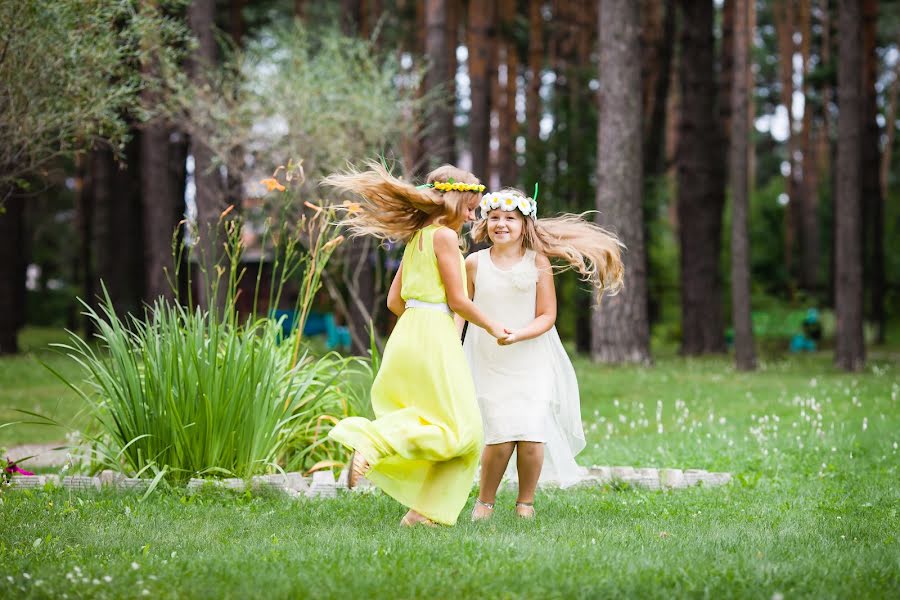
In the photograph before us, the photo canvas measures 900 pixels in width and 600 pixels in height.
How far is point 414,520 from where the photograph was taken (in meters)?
4.99

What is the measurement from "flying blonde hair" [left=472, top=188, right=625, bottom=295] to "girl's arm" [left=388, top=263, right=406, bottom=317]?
0.55 metres

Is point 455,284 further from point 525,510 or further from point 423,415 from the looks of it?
point 525,510

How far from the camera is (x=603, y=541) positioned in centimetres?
456

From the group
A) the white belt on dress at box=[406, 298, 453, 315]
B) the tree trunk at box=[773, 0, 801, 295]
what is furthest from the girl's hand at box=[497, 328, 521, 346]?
the tree trunk at box=[773, 0, 801, 295]

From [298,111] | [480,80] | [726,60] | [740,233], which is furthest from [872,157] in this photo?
[298,111]

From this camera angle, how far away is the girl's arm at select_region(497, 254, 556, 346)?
5082 millimetres

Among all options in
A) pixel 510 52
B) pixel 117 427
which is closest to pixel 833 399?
pixel 117 427

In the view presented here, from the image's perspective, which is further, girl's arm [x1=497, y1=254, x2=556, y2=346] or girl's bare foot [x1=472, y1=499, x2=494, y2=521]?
girl's bare foot [x1=472, y1=499, x2=494, y2=521]

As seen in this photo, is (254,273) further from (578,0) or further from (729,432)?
(729,432)

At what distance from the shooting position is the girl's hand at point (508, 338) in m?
4.98

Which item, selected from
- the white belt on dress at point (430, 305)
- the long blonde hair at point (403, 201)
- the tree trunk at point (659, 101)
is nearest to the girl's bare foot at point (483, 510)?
the white belt on dress at point (430, 305)

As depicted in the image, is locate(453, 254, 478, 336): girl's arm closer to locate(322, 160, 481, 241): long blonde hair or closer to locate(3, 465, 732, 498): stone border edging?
locate(322, 160, 481, 241): long blonde hair

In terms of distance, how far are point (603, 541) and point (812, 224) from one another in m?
26.5

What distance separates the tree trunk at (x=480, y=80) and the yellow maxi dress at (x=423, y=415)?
14056 mm
